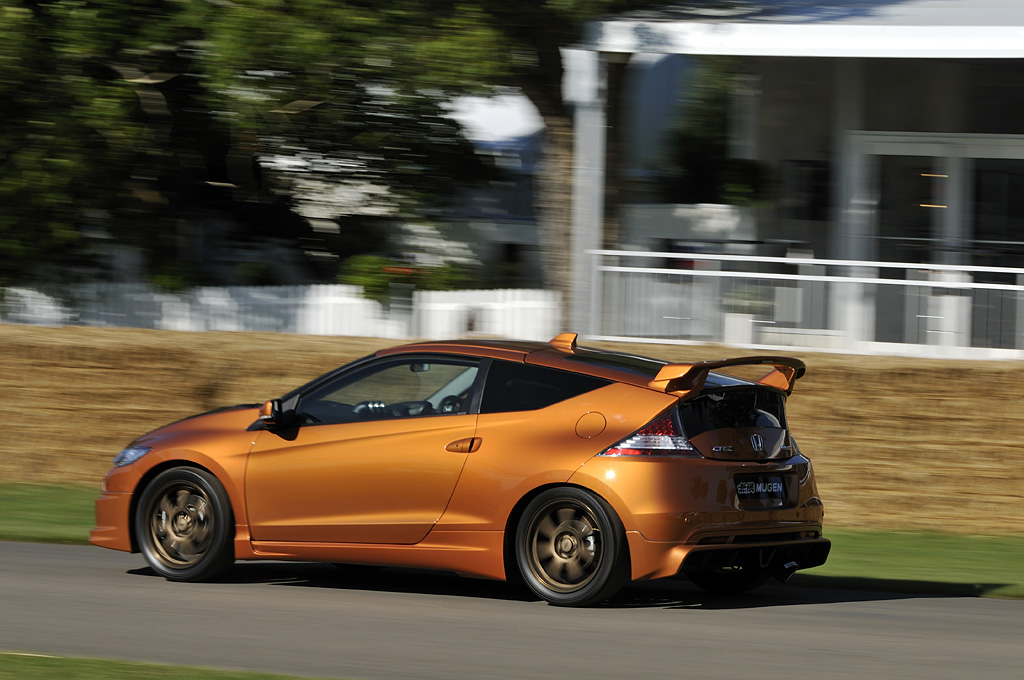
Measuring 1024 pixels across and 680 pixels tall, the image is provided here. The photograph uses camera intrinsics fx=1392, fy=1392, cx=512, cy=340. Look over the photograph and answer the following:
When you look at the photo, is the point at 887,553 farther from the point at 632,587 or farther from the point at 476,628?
the point at 476,628

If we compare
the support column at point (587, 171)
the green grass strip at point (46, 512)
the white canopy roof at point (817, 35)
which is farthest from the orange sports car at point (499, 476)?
the white canopy roof at point (817, 35)

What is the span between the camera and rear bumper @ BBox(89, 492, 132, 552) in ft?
28.3

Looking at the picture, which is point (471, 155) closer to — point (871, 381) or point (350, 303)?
point (350, 303)

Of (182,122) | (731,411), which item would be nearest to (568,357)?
(731,411)

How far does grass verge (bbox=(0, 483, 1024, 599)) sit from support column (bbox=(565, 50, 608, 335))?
12.4ft

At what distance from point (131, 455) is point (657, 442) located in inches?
134

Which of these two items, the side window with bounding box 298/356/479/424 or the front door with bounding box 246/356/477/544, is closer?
the front door with bounding box 246/356/477/544

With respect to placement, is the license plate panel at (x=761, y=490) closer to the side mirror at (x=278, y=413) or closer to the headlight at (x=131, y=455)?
the side mirror at (x=278, y=413)

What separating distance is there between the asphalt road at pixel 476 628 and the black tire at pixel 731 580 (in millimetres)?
112

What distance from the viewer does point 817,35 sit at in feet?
46.4

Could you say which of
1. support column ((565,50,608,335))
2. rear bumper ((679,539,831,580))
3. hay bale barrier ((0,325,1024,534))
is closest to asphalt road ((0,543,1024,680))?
rear bumper ((679,539,831,580))

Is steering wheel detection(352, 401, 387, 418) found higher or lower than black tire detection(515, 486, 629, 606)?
higher

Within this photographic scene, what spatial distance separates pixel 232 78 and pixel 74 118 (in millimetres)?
2301

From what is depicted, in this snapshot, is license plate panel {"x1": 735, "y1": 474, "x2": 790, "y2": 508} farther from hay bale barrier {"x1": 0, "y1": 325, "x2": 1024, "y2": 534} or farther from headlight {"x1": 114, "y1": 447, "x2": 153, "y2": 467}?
hay bale barrier {"x1": 0, "y1": 325, "x2": 1024, "y2": 534}
